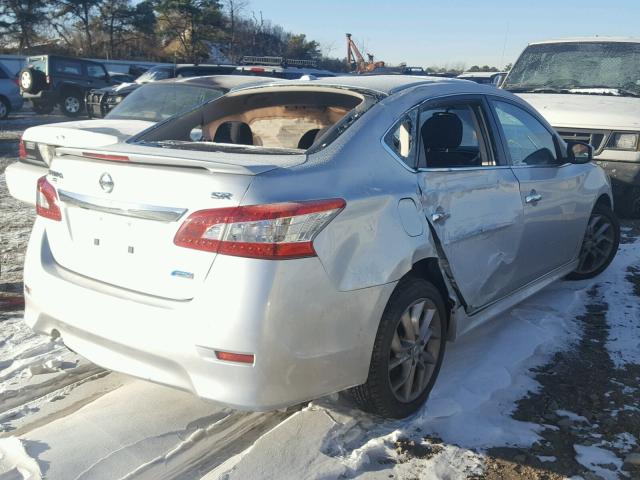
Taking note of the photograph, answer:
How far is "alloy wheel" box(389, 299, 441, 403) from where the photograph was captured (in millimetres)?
3143

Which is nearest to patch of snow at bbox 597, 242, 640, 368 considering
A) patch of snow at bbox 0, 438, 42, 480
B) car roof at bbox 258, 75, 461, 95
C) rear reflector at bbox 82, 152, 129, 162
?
car roof at bbox 258, 75, 461, 95

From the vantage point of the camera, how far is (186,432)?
120 inches

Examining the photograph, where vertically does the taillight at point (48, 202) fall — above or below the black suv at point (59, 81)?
below

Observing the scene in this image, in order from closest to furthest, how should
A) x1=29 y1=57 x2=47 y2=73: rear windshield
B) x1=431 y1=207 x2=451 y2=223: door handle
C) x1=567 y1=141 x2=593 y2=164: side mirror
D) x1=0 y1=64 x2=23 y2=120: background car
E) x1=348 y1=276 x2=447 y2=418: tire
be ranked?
x1=348 y1=276 x2=447 y2=418: tire, x1=431 y1=207 x2=451 y2=223: door handle, x1=567 y1=141 x2=593 y2=164: side mirror, x1=0 y1=64 x2=23 y2=120: background car, x1=29 y1=57 x2=47 y2=73: rear windshield

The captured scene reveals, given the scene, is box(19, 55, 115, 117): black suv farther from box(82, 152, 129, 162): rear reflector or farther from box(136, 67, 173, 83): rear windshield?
box(82, 152, 129, 162): rear reflector

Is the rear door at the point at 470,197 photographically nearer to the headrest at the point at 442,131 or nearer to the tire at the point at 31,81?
the headrest at the point at 442,131

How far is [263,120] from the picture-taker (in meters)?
4.35

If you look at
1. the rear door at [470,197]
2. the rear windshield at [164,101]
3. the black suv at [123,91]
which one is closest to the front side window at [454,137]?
the rear door at [470,197]

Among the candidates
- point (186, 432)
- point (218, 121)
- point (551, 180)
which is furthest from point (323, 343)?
point (551, 180)

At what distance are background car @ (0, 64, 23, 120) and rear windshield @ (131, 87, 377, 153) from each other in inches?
687

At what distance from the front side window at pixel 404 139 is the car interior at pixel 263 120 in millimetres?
520

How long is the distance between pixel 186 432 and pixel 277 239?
1.15 metres

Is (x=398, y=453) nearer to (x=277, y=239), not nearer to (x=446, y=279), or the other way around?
(x=446, y=279)

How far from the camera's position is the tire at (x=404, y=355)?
2.98 meters
